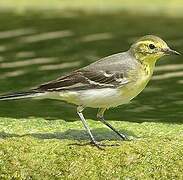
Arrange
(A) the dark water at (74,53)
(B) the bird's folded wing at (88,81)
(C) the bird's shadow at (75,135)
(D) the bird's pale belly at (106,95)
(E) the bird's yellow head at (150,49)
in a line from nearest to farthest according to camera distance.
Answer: (D) the bird's pale belly at (106,95) < (B) the bird's folded wing at (88,81) < (E) the bird's yellow head at (150,49) < (C) the bird's shadow at (75,135) < (A) the dark water at (74,53)

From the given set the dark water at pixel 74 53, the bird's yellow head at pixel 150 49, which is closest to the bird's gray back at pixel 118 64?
the bird's yellow head at pixel 150 49

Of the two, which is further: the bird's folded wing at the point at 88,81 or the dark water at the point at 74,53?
the dark water at the point at 74,53

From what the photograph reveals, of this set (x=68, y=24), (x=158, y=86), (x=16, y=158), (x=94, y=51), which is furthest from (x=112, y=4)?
(x=16, y=158)

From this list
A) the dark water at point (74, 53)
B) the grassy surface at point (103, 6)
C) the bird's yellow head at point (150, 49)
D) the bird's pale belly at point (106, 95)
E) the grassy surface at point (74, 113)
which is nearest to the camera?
the grassy surface at point (74, 113)

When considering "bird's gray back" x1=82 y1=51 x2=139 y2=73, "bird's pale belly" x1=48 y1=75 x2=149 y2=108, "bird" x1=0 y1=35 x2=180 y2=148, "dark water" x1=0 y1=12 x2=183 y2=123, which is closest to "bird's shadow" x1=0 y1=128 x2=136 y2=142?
"bird" x1=0 y1=35 x2=180 y2=148

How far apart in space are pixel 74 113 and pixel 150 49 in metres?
3.88

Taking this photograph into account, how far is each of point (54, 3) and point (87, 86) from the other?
724 inches

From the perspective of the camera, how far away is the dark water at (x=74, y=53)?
→ 13.5 metres

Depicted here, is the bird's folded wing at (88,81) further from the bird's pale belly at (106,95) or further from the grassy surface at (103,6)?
the grassy surface at (103,6)

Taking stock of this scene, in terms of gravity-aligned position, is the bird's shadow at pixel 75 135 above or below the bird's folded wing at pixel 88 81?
below

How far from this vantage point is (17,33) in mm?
21641

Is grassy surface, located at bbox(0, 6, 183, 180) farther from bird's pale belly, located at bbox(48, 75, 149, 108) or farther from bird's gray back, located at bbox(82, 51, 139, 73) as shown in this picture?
bird's gray back, located at bbox(82, 51, 139, 73)

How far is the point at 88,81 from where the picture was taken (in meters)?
9.64

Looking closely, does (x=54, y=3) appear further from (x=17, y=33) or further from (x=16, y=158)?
(x=16, y=158)
